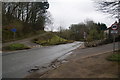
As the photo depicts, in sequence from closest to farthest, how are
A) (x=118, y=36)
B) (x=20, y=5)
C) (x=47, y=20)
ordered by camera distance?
(x=118, y=36)
(x=20, y=5)
(x=47, y=20)

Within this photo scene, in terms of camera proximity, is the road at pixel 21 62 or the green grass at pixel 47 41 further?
the green grass at pixel 47 41

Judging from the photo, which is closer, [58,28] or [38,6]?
[38,6]

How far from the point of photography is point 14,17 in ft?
125

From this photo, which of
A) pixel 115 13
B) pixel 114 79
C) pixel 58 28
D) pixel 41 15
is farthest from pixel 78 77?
pixel 58 28

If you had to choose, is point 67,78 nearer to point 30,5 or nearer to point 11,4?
point 11,4

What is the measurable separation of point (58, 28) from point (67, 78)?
58.7 metres

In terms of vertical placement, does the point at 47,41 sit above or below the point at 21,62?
above

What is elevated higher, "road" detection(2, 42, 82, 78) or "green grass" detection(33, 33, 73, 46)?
"green grass" detection(33, 33, 73, 46)

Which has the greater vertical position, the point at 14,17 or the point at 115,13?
the point at 14,17

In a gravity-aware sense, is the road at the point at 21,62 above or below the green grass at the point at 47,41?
below

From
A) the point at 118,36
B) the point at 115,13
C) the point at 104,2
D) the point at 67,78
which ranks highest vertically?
the point at 104,2

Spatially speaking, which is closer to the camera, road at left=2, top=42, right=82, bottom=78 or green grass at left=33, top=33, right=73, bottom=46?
road at left=2, top=42, right=82, bottom=78

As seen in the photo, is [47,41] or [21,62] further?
[47,41]

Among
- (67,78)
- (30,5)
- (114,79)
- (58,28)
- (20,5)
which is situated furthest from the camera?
(58,28)
